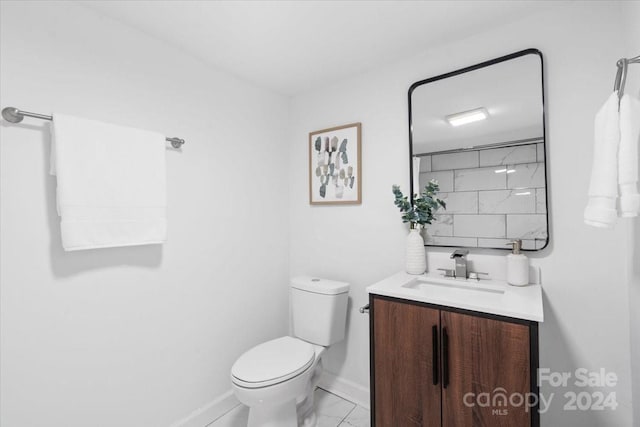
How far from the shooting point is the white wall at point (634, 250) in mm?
1110

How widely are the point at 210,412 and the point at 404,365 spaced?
1.26 m

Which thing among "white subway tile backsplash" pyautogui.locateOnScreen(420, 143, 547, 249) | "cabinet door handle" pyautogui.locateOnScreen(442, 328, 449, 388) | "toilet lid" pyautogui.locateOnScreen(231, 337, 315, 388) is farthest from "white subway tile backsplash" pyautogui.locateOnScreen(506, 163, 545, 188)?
"toilet lid" pyautogui.locateOnScreen(231, 337, 315, 388)

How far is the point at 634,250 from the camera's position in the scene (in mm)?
1170

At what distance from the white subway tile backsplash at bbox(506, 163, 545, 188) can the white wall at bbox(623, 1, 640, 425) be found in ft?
1.25

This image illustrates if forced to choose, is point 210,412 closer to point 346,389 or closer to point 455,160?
point 346,389

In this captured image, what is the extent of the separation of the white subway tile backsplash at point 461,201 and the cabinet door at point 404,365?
655 millimetres

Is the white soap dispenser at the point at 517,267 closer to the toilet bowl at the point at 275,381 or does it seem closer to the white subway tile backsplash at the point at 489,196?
the white subway tile backsplash at the point at 489,196

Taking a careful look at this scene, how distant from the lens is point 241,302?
6.74 ft

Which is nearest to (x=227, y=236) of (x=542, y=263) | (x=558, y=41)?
(x=542, y=263)

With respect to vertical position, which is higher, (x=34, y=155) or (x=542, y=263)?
(x=34, y=155)

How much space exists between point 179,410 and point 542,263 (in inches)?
80.7

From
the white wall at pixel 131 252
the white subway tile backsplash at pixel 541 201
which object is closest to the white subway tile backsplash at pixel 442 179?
the white subway tile backsplash at pixel 541 201

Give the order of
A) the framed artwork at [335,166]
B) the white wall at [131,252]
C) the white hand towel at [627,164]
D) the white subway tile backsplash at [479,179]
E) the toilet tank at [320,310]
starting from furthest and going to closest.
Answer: the framed artwork at [335,166] < the toilet tank at [320,310] < the white subway tile backsplash at [479,179] < the white wall at [131,252] < the white hand towel at [627,164]

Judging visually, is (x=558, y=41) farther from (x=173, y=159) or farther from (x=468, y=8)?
(x=173, y=159)
